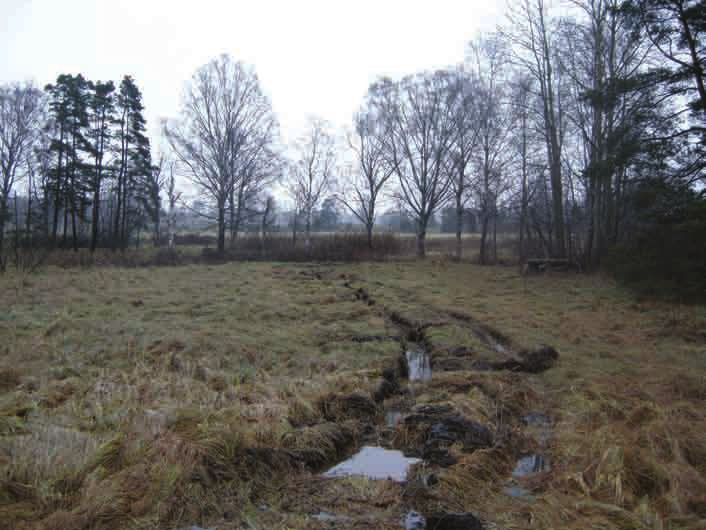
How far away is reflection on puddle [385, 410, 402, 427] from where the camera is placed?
4.63m

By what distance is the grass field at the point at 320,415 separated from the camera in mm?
2975

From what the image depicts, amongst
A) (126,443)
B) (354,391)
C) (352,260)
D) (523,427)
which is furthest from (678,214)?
(352,260)

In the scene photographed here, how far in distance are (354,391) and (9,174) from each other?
36.6m

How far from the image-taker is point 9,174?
3120cm

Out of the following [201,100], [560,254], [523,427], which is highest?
[201,100]

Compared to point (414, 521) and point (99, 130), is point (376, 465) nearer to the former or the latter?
point (414, 521)

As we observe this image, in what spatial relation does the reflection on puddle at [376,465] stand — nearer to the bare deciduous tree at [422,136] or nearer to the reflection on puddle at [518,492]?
the reflection on puddle at [518,492]

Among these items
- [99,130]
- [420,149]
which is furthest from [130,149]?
[420,149]

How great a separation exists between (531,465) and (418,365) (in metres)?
3.17

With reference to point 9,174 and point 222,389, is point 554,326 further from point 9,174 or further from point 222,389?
point 9,174

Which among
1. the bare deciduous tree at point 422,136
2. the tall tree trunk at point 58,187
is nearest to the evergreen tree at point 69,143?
the tall tree trunk at point 58,187

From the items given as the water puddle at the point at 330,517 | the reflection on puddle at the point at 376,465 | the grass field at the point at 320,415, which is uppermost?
the grass field at the point at 320,415

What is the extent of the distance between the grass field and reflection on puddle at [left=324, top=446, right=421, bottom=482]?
5.6 inches

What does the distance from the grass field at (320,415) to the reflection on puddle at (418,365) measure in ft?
0.55
